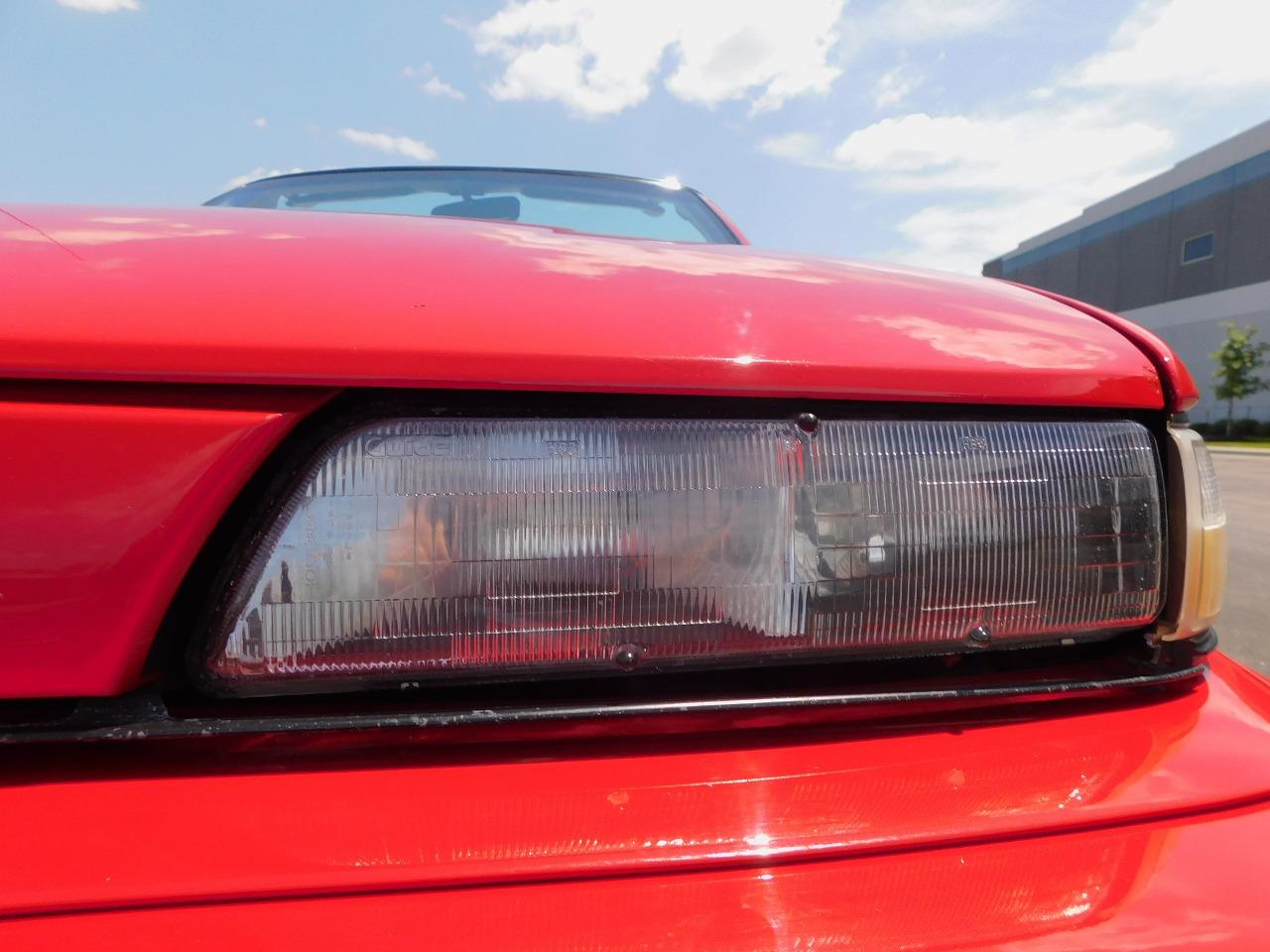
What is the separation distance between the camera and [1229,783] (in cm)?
79

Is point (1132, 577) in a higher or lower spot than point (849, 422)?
lower

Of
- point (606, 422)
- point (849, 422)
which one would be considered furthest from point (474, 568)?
point (849, 422)

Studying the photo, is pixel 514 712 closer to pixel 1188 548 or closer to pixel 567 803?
pixel 567 803

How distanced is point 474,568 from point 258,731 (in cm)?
24

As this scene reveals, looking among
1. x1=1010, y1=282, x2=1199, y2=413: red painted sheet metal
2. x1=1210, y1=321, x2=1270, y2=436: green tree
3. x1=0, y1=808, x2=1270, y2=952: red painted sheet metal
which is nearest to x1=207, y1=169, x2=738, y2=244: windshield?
x1=1010, y1=282, x2=1199, y2=413: red painted sheet metal

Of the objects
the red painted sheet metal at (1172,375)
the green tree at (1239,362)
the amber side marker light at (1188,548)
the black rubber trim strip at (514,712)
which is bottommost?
the black rubber trim strip at (514,712)

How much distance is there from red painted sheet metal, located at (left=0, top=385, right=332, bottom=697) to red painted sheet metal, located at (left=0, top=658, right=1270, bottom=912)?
0.12 meters

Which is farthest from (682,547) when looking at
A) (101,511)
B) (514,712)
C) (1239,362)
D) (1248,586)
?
(1239,362)

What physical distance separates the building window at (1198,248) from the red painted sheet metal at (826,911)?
43092 mm

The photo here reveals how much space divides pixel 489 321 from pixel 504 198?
1.84 m

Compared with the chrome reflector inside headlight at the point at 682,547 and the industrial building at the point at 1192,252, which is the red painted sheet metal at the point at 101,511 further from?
the industrial building at the point at 1192,252

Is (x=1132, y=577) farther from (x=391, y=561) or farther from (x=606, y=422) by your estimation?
(x=391, y=561)

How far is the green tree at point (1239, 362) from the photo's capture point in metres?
33.5

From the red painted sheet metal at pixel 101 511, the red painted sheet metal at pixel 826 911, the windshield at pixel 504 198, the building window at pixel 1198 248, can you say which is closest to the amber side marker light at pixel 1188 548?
the red painted sheet metal at pixel 826 911
